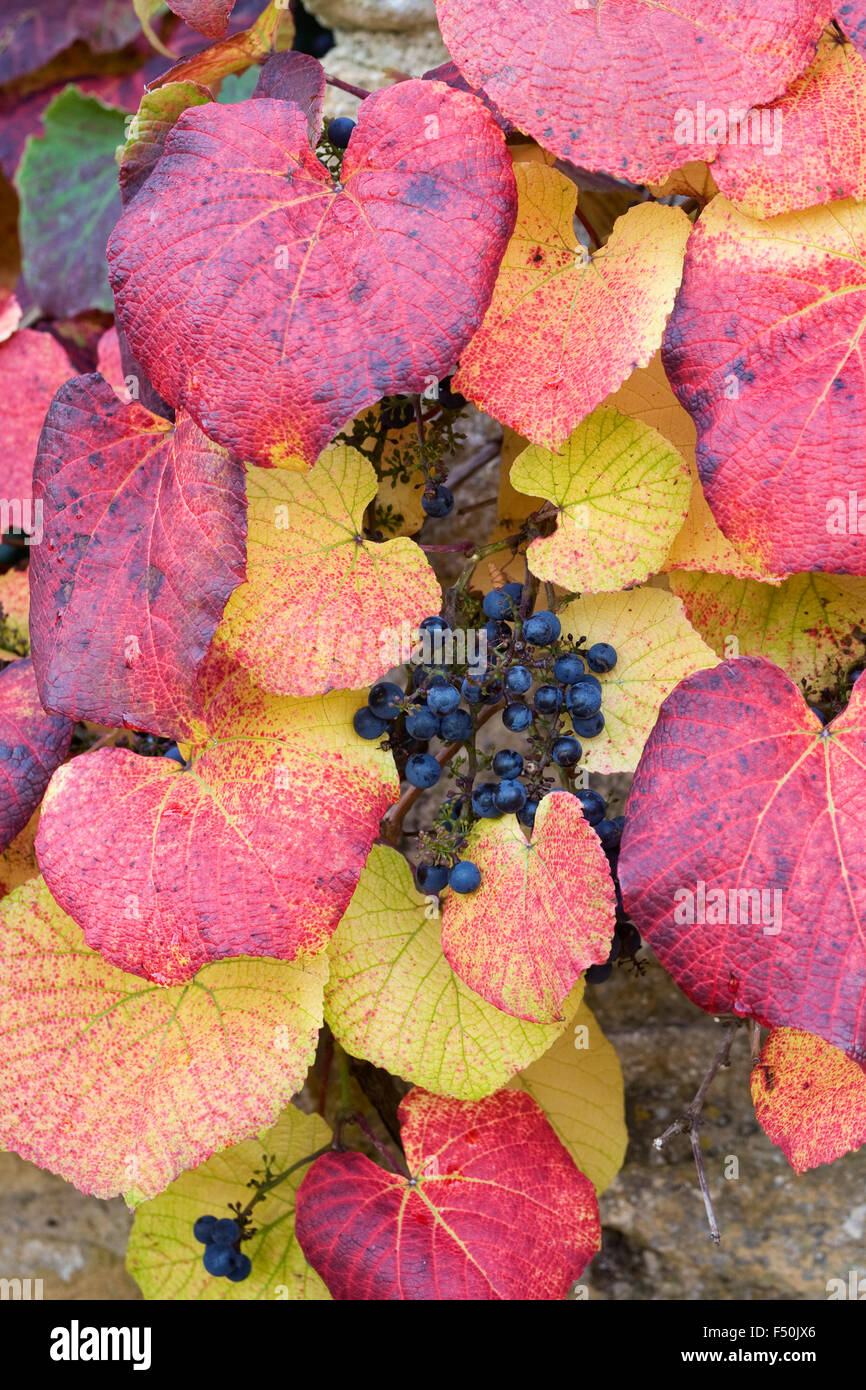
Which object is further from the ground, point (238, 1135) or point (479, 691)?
point (479, 691)

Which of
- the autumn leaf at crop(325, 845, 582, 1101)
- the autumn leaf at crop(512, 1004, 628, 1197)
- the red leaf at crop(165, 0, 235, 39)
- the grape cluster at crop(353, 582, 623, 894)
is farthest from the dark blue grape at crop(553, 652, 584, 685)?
the red leaf at crop(165, 0, 235, 39)

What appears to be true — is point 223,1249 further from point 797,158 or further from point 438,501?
point 797,158

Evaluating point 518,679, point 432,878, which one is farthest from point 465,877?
point 518,679

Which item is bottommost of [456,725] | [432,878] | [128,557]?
[432,878]

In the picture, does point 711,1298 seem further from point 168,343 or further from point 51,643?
point 168,343

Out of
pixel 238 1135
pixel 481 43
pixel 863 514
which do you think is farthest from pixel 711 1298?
pixel 481 43

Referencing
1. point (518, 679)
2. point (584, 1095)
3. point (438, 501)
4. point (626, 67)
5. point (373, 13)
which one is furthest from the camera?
point (373, 13)

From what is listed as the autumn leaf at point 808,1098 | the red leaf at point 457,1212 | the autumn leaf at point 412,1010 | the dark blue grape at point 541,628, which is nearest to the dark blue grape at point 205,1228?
the red leaf at point 457,1212
